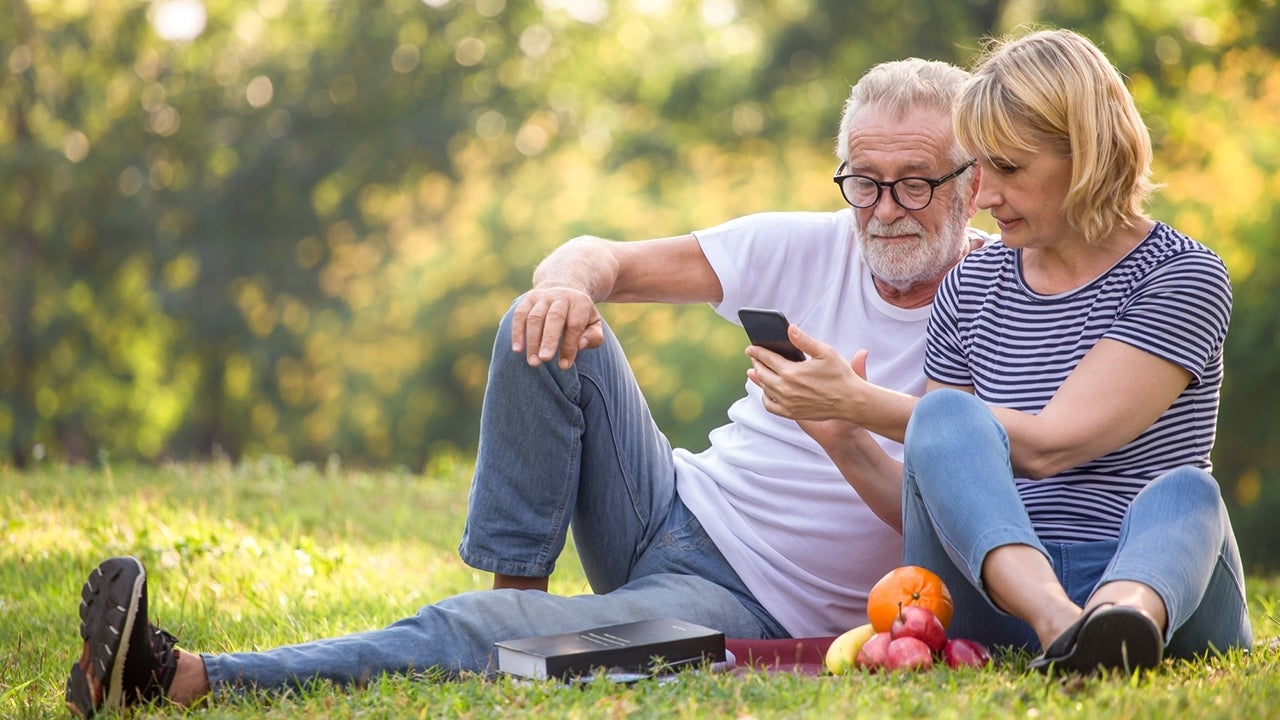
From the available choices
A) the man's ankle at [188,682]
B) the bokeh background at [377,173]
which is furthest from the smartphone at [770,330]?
the bokeh background at [377,173]

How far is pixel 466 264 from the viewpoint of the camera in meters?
20.5

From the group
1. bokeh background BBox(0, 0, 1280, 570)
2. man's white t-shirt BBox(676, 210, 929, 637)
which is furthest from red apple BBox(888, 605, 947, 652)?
bokeh background BBox(0, 0, 1280, 570)

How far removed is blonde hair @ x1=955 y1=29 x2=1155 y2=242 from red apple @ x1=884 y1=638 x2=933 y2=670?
3.36 feet

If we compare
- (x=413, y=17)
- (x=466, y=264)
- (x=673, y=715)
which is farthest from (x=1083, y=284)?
(x=413, y=17)

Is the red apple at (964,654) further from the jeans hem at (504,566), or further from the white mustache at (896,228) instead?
the white mustache at (896,228)

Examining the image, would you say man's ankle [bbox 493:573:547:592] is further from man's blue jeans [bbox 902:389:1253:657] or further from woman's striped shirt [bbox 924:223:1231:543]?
woman's striped shirt [bbox 924:223:1231:543]

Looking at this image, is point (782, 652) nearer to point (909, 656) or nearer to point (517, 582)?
point (909, 656)

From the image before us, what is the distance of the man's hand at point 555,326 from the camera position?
321cm

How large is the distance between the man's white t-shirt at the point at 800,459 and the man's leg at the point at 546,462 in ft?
0.85

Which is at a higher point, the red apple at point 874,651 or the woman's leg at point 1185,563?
the woman's leg at point 1185,563

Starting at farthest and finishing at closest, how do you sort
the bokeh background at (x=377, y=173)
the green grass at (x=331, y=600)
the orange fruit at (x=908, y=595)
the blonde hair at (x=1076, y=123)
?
1. the bokeh background at (x=377, y=173)
2. the blonde hair at (x=1076, y=123)
3. the orange fruit at (x=908, y=595)
4. the green grass at (x=331, y=600)

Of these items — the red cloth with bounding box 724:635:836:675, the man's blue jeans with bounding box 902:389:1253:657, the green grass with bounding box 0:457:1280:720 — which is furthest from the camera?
the red cloth with bounding box 724:635:836:675

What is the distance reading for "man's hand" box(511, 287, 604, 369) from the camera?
321 cm

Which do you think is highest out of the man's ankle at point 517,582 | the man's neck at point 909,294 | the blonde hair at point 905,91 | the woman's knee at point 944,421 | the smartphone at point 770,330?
the blonde hair at point 905,91
